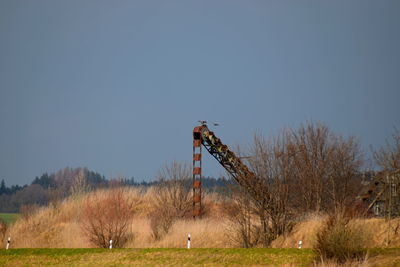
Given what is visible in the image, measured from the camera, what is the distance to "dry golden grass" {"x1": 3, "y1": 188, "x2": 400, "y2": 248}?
85.4ft

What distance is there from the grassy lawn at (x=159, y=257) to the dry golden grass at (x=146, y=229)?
2906mm

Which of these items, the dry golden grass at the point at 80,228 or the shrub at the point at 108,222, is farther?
the shrub at the point at 108,222

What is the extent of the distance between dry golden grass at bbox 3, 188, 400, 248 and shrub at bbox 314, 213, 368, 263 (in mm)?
1295

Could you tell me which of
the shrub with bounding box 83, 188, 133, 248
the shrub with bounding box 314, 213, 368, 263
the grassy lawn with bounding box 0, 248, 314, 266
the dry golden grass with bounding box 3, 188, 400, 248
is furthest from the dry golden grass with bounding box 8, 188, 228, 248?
the shrub with bounding box 314, 213, 368, 263

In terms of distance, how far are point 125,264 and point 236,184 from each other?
7680 millimetres

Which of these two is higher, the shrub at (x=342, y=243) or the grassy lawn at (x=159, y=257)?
the shrub at (x=342, y=243)

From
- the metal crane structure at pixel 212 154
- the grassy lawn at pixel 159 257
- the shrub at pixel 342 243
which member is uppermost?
the metal crane structure at pixel 212 154

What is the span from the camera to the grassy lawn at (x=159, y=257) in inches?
849

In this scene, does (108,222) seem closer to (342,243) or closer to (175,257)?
(175,257)

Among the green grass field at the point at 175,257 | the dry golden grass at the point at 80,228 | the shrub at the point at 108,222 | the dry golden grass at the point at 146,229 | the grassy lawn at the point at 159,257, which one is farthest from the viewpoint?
the shrub at the point at 108,222

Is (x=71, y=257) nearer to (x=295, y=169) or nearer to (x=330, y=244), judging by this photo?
(x=330, y=244)

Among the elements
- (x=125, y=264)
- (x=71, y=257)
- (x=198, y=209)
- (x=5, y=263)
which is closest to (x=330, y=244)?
(x=125, y=264)

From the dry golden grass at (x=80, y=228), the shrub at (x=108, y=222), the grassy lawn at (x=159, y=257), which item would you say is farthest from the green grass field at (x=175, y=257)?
the dry golden grass at (x=80, y=228)

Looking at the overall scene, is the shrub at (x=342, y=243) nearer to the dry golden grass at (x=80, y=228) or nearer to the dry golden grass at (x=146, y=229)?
the dry golden grass at (x=146, y=229)
